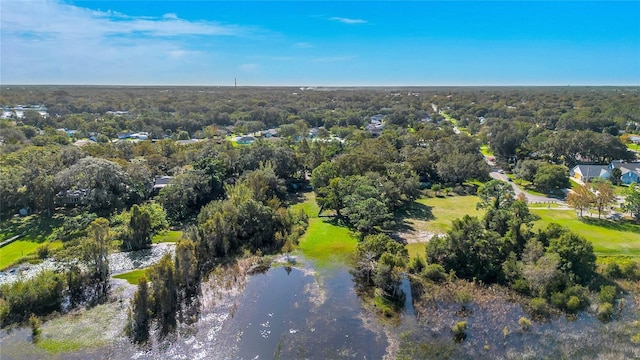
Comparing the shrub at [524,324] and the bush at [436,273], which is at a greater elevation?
the bush at [436,273]

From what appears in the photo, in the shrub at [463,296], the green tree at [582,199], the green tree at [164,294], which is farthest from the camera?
the green tree at [582,199]

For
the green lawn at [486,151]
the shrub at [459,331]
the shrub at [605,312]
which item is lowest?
the shrub at [459,331]

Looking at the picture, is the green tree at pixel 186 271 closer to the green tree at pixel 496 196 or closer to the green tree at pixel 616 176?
the green tree at pixel 496 196

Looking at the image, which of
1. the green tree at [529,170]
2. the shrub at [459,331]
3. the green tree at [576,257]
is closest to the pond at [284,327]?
the shrub at [459,331]

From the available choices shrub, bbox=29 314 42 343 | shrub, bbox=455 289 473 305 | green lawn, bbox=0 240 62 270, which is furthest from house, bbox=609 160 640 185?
green lawn, bbox=0 240 62 270

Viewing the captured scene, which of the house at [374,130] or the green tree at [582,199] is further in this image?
the house at [374,130]

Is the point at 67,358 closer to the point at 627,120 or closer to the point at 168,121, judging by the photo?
the point at 168,121

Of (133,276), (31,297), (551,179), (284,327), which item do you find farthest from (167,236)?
(551,179)
